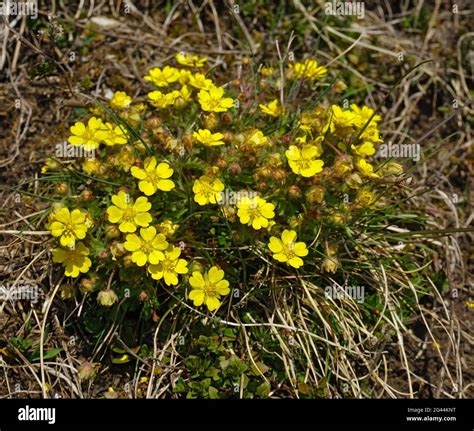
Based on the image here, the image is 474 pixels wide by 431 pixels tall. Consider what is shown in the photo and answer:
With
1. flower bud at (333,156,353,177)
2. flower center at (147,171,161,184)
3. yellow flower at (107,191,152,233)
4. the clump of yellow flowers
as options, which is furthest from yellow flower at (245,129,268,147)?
yellow flower at (107,191,152,233)

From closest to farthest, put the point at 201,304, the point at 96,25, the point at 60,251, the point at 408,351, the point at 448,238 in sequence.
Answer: the point at 60,251
the point at 201,304
the point at 408,351
the point at 448,238
the point at 96,25

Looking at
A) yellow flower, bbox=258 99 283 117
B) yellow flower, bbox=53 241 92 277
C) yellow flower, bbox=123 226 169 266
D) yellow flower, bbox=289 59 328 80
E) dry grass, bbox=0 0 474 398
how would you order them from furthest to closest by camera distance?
yellow flower, bbox=289 59 328 80 → yellow flower, bbox=258 99 283 117 → dry grass, bbox=0 0 474 398 → yellow flower, bbox=53 241 92 277 → yellow flower, bbox=123 226 169 266

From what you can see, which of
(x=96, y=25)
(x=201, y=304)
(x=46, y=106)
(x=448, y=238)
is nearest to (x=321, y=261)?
(x=201, y=304)

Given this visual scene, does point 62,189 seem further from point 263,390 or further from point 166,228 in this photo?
point 263,390

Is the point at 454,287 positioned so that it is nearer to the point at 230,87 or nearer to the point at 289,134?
the point at 289,134

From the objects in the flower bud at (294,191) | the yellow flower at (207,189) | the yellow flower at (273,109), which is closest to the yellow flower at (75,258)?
the yellow flower at (207,189)

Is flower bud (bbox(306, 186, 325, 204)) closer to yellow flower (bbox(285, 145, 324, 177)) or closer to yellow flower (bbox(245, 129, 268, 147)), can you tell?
yellow flower (bbox(285, 145, 324, 177))

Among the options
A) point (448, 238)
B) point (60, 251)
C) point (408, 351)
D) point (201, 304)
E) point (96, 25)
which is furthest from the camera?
point (96, 25)
